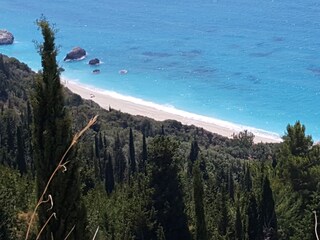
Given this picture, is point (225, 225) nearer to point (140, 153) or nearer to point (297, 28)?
point (140, 153)

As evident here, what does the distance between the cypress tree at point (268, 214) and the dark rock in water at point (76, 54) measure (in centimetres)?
7786

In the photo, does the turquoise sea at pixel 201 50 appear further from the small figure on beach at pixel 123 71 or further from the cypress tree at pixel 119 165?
the cypress tree at pixel 119 165

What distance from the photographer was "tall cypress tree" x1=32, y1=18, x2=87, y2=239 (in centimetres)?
876

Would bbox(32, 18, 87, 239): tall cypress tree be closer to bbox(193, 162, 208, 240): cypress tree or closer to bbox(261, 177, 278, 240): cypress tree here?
bbox(193, 162, 208, 240): cypress tree

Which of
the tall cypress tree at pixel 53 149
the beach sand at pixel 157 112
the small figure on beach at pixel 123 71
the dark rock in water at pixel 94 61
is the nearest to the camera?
the tall cypress tree at pixel 53 149

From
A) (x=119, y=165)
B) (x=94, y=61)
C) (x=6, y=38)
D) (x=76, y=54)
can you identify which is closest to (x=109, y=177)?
(x=119, y=165)

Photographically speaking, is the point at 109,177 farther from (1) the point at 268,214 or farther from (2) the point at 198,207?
(2) the point at 198,207

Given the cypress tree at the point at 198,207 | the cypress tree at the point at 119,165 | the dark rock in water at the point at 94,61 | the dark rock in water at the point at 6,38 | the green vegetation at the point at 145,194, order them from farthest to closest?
the dark rock in water at the point at 6,38
the dark rock in water at the point at 94,61
the cypress tree at the point at 119,165
the cypress tree at the point at 198,207
the green vegetation at the point at 145,194

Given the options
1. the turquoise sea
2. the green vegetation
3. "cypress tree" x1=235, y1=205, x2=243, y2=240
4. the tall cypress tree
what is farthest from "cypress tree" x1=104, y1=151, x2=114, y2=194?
the tall cypress tree

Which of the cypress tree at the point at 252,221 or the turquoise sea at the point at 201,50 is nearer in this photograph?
the cypress tree at the point at 252,221

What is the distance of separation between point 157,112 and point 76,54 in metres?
29.8

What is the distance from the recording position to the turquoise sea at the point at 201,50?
8075cm

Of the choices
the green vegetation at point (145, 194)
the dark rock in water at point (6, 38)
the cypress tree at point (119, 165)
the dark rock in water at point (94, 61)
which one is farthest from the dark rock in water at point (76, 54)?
the green vegetation at point (145, 194)

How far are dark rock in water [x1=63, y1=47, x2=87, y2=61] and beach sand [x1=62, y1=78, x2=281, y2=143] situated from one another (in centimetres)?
1351
